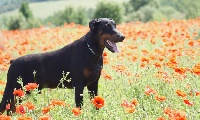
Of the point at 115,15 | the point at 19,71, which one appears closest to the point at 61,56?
the point at 19,71

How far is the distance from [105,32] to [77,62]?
623 millimetres

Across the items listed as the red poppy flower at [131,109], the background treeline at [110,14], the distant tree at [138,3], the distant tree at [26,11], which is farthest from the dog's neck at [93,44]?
the distant tree at [138,3]

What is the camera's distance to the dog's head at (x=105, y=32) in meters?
5.57

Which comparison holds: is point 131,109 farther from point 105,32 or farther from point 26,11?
point 26,11

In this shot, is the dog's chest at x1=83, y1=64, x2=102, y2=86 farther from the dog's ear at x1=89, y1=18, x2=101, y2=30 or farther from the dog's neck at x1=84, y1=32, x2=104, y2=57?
the dog's ear at x1=89, y1=18, x2=101, y2=30

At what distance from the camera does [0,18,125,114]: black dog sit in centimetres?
565

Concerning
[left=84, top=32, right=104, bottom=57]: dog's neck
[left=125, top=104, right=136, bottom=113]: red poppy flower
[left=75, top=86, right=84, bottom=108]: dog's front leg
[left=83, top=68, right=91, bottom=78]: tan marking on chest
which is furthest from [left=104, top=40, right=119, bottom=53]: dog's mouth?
→ [left=125, top=104, right=136, bottom=113]: red poppy flower

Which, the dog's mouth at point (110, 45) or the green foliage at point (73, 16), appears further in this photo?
the green foliage at point (73, 16)

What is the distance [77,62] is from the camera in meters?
5.76

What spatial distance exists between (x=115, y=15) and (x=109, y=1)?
1.94 meters

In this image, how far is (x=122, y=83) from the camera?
22.4 feet

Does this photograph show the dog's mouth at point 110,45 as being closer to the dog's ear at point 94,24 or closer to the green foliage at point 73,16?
the dog's ear at point 94,24

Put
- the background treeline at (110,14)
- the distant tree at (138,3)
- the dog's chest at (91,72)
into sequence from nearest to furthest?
the dog's chest at (91,72), the background treeline at (110,14), the distant tree at (138,3)

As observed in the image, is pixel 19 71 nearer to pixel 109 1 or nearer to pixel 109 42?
pixel 109 42
